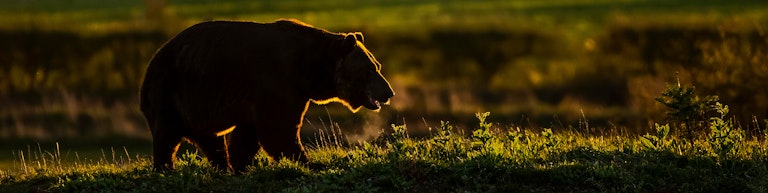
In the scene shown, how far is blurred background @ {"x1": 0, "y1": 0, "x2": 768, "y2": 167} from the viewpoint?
896 inches

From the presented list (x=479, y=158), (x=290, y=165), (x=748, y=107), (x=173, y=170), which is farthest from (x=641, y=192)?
(x=748, y=107)

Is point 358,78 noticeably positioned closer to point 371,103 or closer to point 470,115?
point 371,103

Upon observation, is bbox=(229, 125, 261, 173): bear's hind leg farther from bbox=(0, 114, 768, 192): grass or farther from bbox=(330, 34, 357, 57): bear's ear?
bbox=(330, 34, 357, 57): bear's ear

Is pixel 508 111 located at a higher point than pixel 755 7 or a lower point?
lower

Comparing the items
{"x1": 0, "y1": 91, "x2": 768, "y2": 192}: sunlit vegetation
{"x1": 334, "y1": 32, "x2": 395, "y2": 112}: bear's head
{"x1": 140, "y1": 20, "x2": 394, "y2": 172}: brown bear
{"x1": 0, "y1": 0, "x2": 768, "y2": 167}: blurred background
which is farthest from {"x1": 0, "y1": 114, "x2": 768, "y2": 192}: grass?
{"x1": 0, "y1": 0, "x2": 768, "y2": 167}: blurred background

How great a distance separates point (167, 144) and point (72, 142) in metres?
13.5

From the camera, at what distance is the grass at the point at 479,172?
35.7 ft

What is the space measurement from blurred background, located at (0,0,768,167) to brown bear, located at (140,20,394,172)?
26.5 feet

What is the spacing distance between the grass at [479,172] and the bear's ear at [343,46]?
88 cm

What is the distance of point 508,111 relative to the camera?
93.3ft

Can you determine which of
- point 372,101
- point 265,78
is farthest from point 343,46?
point 265,78

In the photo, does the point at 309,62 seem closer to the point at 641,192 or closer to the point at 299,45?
the point at 299,45

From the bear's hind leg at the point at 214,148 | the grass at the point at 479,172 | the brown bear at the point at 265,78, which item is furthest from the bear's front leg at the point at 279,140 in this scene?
the bear's hind leg at the point at 214,148

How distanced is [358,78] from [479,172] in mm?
1270
